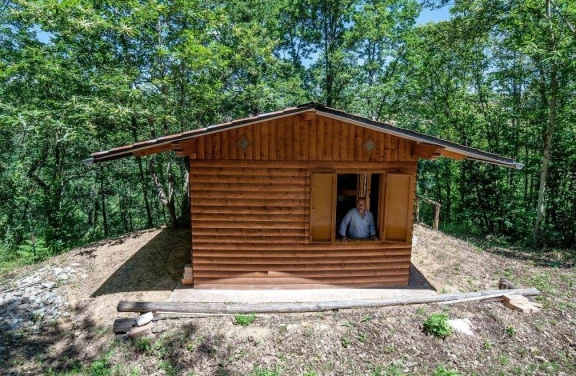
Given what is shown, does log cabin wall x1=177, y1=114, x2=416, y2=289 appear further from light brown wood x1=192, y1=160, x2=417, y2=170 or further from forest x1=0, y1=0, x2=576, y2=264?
forest x1=0, y1=0, x2=576, y2=264

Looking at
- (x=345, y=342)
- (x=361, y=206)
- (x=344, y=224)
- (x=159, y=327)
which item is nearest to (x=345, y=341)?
(x=345, y=342)

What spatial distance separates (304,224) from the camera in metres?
6.38

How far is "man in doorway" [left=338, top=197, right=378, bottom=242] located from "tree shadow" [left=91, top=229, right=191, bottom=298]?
4014 mm

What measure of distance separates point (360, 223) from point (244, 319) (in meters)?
3.14

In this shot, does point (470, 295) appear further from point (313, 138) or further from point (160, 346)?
point (160, 346)

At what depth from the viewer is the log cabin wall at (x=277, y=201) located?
6039mm

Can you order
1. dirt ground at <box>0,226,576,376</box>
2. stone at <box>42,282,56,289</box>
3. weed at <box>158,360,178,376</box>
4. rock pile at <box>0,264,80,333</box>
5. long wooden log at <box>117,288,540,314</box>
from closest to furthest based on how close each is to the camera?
weed at <box>158,360,178,376</box>
dirt ground at <box>0,226,576,376</box>
long wooden log at <box>117,288,540,314</box>
rock pile at <box>0,264,80,333</box>
stone at <box>42,282,56,289</box>

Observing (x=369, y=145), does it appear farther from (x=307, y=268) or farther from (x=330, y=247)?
(x=307, y=268)

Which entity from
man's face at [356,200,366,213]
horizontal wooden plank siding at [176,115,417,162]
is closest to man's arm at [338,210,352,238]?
man's face at [356,200,366,213]

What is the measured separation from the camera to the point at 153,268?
7672 millimetres

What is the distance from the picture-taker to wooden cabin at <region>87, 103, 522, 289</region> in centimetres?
603

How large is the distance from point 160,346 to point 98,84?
273 inches

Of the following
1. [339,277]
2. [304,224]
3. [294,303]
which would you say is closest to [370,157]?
[304,224]

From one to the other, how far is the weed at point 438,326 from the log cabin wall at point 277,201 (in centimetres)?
171
